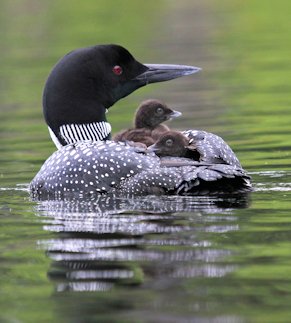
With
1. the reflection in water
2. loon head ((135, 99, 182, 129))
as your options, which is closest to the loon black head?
the reflection in water

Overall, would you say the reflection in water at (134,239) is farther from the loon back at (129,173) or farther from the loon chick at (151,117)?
the loon chick at (151,117)

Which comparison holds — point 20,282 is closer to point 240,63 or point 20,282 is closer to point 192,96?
point 192,96

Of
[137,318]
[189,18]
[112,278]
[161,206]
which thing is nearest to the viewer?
[137,318]

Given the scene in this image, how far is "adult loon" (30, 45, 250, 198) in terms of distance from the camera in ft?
23.2

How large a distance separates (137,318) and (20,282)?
0.90m

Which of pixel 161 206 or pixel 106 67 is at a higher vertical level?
pixel 106 67

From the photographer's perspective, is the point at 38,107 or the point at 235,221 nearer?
the point at 235,221

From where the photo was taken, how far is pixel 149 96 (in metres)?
14.3

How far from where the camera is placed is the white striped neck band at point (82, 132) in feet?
26.7

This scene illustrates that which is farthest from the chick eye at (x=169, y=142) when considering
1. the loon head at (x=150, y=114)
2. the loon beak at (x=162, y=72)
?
the loon beak at (x=162, y=72)

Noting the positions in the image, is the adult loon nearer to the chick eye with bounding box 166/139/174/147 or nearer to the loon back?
the loon back

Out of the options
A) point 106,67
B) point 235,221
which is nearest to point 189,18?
point 106,67

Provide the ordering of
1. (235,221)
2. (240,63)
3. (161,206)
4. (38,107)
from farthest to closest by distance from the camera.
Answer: (240,63) → (38,107) → (161,206) → (235,221)

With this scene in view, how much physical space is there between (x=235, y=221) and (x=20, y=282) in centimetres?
148
